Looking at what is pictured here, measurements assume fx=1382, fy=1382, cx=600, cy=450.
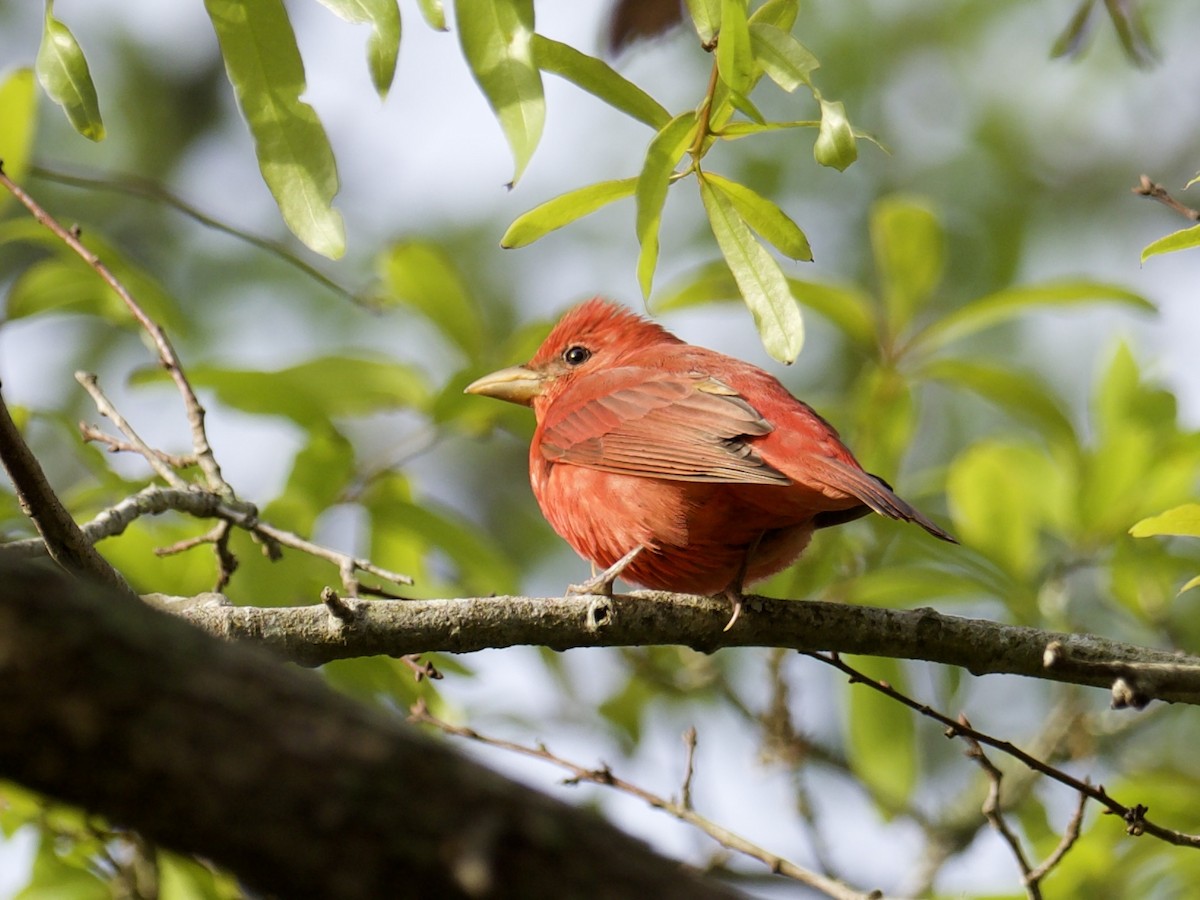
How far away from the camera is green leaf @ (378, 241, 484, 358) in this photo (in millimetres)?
4918

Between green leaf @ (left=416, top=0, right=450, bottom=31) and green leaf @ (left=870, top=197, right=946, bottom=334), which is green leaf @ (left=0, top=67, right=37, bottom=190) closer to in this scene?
green leaf @ (left=416, top=0, right=450, bottom=31)

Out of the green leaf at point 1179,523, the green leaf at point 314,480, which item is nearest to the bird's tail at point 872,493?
the green leaf at point 1179,523

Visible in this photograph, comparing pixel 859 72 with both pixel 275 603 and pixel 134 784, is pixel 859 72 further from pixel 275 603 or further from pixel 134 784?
pixel 134 784

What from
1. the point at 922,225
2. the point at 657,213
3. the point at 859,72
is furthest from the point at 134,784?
the point at 859,72

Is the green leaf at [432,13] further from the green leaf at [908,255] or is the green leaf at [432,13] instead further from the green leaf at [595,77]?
the green leaf at [908,255]

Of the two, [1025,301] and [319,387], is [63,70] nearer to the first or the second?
[319,387]

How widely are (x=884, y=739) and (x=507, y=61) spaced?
11.2ft

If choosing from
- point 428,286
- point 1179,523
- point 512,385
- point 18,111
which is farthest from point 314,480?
point 1179,523

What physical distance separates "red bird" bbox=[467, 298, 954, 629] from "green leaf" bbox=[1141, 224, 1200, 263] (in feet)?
3.53

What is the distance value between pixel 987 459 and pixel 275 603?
262 cm

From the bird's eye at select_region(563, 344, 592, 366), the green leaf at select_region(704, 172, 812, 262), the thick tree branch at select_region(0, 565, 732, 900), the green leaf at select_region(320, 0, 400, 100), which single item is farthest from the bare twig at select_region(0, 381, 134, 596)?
the bird's eye at select_region(563, 344, 592, 366)

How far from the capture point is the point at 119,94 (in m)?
11.1

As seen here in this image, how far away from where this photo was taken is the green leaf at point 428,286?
194 inches

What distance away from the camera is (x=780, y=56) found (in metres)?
2.49
